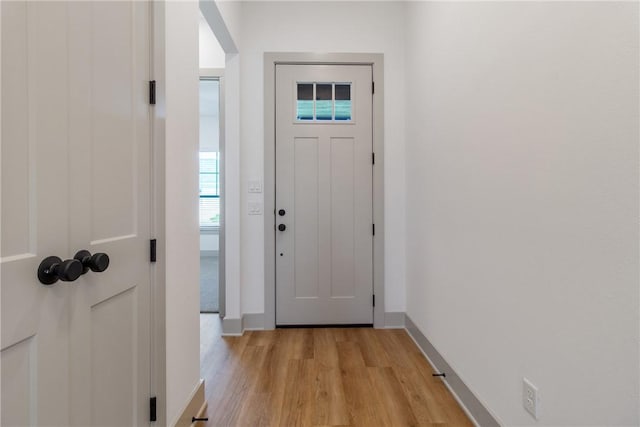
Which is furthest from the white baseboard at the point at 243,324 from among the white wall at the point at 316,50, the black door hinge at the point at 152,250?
the black door hinge at the point at 152,250

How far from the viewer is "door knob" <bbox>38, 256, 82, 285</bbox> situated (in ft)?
2.51

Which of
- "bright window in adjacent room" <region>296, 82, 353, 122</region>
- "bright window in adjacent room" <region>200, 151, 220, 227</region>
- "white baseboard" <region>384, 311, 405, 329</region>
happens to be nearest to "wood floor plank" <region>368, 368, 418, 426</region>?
"white baseboard" <region>384, 311, 405, 329</region>

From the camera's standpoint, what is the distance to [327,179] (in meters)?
2.85

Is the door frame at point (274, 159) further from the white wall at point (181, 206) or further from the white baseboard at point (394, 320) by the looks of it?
the white wall at point (181, 206)

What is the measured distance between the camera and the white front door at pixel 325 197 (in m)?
2.83

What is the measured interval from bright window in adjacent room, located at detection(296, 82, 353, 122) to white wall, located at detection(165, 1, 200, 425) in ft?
4.28

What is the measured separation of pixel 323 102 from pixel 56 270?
2.50 m

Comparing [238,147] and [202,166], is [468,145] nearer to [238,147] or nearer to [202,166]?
[238,147]

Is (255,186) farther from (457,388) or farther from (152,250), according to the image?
(457,388)

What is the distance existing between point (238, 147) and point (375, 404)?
7.19 ft

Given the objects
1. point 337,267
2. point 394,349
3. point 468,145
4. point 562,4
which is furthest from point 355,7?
point 394,349

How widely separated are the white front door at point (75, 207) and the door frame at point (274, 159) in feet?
5.16

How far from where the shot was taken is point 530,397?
46.6 inches

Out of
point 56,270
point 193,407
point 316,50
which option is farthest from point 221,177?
point 56,270
